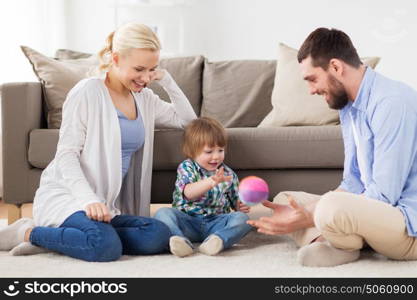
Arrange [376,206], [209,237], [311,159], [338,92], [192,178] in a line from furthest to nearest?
[311,159]
[192,178]
[209,237]
[338,92]
[376,206]

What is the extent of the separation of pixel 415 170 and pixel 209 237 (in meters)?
0.69

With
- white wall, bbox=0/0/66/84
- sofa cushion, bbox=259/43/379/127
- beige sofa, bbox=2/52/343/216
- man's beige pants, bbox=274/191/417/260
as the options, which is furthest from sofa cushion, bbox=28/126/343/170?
white wall, bbox=0/0/66/84

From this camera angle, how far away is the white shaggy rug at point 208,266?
6.29 feet

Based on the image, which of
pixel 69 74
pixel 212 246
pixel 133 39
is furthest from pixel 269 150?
pixel 69 74

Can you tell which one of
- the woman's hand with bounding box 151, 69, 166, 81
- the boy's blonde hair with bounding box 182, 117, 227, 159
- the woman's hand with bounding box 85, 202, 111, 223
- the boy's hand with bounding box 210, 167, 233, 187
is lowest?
the woman's hand with bounding box 85, 202, 111, 223

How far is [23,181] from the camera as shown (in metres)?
2.83

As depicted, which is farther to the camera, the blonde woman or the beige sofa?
the beige sofa

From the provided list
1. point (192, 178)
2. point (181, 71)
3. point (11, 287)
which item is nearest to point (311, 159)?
point (192, 178)

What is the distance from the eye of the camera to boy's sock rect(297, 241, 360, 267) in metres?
1.99

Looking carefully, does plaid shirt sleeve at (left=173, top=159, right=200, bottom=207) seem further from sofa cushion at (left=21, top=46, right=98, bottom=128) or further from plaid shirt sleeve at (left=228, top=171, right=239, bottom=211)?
sofa cushion at (left=21, top=46, right=98, bottom=128)

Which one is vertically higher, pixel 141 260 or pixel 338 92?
pixel 338 92

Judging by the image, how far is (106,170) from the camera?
235 cm

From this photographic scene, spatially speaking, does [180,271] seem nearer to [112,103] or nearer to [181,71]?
[112,103]

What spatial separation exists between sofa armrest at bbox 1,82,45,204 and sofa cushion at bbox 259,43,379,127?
110 centimetres
